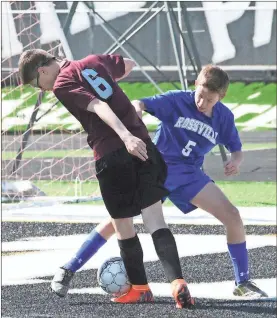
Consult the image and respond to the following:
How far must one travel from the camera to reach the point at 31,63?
6348 millimetres

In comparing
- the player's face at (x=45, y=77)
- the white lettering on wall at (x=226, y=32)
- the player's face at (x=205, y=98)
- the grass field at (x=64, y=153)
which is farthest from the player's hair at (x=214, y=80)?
the white lettering on wall at (x=226, y=32)

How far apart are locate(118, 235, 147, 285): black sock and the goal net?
4.59 metres

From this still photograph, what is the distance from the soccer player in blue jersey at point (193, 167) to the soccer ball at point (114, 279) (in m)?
0.16

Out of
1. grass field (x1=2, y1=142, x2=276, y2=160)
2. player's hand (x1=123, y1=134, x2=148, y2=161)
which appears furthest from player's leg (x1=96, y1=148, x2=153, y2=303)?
grass field (x1=2, y1=142, x2=276, y2=160)

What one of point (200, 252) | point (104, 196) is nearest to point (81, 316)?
point (104, 196)

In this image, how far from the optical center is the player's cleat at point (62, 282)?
6891 mm

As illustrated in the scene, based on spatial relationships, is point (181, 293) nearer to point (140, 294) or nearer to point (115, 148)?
point (140, 294)

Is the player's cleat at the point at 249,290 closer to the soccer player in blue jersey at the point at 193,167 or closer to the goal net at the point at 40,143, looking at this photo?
the soccer player in blue jersey at the point at 193,167

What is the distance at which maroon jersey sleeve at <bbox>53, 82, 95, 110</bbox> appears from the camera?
6.12 m

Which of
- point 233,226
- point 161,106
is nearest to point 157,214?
point 233,226

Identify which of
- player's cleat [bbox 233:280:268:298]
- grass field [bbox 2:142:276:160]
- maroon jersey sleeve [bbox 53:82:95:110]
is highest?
maroon jersey sleeve [bbox 53:82:95:110]

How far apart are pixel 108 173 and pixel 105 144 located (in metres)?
0.17

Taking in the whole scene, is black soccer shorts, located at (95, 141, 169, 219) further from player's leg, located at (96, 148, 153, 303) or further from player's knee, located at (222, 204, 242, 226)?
player's knee, located at (222, 204, 242, 226)

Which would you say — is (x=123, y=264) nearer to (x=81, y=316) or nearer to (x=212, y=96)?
(x=81, y=316)
